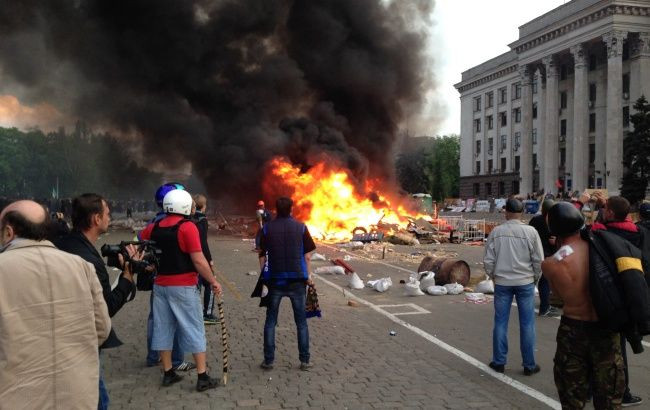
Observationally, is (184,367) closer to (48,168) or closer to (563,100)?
(563,100)

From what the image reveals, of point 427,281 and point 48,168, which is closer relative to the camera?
point 427,281

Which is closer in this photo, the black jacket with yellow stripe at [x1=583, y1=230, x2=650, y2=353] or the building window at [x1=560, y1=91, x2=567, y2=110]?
the black jacket with yellow stripe at [x1=583, y1=230, x2=650, y2=353]

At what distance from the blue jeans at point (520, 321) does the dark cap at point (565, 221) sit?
2.24 m

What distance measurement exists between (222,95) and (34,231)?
93.7ft

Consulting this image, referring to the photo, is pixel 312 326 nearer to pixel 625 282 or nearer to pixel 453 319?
pixel 453 319

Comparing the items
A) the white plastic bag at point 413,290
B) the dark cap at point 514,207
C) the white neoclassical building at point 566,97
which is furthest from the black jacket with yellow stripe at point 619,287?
the white neoclassical building at point 566,97

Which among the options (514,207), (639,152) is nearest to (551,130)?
(639,152)

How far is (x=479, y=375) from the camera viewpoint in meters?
5.29

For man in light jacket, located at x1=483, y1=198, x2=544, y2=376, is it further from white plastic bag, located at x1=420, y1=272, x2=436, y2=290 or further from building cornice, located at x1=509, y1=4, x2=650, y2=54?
building cornice, located at x1=509, y1=4, x2=650, y2=54

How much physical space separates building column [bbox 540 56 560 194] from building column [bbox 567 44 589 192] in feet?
10.8

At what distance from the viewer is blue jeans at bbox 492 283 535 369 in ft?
17.4

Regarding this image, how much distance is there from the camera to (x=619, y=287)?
117 inches

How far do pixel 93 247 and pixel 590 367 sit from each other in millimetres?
3217

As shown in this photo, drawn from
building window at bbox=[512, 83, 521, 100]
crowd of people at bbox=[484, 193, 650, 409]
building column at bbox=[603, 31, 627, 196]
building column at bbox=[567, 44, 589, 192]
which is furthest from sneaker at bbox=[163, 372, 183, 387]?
building window at bbox=[512, 83, 521, 100]
